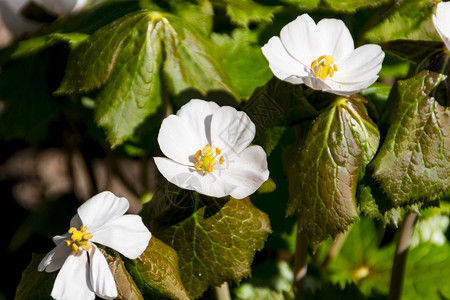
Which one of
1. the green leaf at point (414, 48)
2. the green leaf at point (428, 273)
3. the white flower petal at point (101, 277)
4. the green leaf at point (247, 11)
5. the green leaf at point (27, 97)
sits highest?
Result: the green leaf at point (414, 48)

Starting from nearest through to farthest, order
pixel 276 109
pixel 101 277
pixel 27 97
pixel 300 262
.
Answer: pixel 101 277 → pixel 276 109 → pixel 300 262 → pixel 27 97

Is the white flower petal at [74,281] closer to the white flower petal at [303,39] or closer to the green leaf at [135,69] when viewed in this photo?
→ the green leaf at [135,69]

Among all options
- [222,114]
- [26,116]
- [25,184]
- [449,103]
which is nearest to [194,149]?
Answer: [222,114]

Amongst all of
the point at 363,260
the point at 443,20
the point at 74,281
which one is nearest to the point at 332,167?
the point at 443,20

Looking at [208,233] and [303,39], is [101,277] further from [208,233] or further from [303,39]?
[303,39]

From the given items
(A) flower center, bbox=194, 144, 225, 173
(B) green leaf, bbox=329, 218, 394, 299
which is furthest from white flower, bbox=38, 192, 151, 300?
(B) green leaf, bbox=329, 218, 394, 299

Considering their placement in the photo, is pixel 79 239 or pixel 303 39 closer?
pixel 79 239

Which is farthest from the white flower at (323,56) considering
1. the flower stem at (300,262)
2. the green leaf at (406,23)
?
the flower stem at (300,262)
